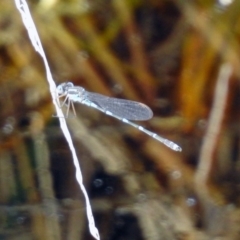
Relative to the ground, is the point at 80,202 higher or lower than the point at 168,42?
lower

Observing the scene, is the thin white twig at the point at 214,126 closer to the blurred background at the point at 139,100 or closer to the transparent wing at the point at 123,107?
the blurred background at the point at 139,100

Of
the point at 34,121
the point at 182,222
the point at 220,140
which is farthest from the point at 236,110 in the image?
the point at 34,121

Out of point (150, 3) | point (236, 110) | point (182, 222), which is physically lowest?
point (182, 222)

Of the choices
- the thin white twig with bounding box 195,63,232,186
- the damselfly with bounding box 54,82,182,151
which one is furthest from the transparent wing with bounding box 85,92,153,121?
the thin white twig with bounding box 195,63,232,186

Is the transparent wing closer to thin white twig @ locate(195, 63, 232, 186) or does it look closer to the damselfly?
the damselfly

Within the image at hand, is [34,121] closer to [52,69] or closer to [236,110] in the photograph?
[52,69]

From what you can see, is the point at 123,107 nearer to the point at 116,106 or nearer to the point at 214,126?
the point at 116,106

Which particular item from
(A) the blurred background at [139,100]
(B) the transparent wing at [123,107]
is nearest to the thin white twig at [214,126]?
(A) the blurred background at [139,100]
